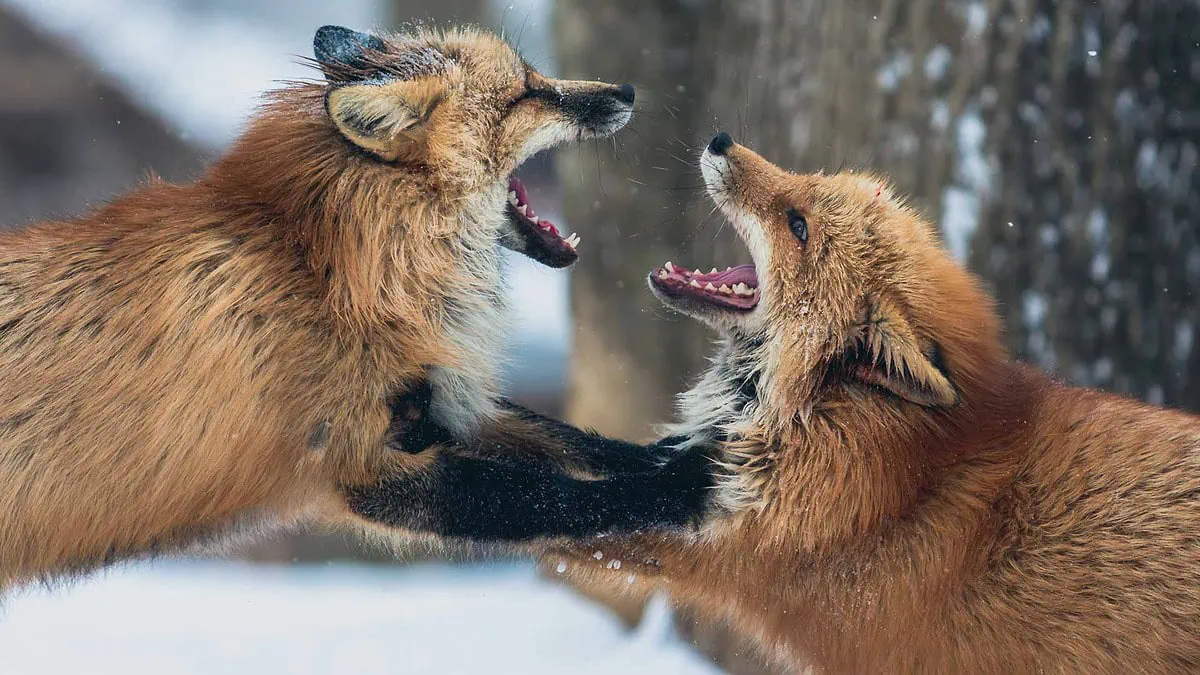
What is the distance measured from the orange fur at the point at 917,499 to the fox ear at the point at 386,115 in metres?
1.11

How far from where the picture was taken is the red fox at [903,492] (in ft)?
9.32

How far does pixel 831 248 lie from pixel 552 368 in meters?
5.43

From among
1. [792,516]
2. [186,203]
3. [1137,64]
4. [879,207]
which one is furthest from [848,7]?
[186,203]

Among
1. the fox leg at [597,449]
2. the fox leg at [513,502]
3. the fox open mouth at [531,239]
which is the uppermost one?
the fox open mouth at [531,239]

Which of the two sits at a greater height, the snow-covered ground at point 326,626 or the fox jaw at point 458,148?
the fox jaw at point 458,148

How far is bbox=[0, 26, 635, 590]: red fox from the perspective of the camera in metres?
2.85

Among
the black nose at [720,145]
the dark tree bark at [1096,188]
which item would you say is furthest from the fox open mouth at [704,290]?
the dark tree bark at [1096,188]

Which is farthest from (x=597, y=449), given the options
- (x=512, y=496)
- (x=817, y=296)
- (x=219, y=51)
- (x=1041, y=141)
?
(x=219, y=51)

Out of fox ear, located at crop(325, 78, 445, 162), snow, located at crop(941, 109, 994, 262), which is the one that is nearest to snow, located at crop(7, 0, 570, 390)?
snow, located at crop(941, 109, 994, 262)

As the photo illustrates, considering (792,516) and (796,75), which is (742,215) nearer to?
(792,516)

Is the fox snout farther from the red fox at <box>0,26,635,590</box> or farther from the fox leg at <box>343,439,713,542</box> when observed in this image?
the fox leg at <box>343,439,713,542</box>

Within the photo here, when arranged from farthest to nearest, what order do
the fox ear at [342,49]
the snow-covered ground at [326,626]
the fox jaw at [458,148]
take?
1. the snow-covered ground at [326,626]
2. the fox ear at [342,49]
3. the fox jaw at [458,148]

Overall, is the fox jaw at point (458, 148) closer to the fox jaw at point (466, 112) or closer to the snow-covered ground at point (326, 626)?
the fox jaw at point (466, 112)

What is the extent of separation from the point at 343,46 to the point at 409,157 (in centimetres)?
45
